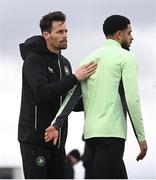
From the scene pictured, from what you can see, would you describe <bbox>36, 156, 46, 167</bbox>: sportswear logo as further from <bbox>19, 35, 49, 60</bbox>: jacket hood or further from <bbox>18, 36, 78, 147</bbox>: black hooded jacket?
<bbox>19, 35, 49, 60</bbox>: jacket hood

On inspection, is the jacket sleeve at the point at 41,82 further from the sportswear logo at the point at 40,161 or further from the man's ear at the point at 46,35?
the sportswear logo at the point at 40,161

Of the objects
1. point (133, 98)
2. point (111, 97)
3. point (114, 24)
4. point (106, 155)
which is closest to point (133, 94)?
point (133, 98)

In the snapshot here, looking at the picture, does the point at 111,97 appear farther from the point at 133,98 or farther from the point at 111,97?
the point at 133,98

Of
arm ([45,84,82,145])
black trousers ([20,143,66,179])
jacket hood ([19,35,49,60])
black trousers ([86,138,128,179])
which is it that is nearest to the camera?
black trousers ([86,138,128,179])

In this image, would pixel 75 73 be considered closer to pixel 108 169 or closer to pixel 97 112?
pixel 97 112

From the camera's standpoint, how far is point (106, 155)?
630 centimetres

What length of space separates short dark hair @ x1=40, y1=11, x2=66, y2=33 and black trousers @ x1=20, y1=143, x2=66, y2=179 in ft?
3.65

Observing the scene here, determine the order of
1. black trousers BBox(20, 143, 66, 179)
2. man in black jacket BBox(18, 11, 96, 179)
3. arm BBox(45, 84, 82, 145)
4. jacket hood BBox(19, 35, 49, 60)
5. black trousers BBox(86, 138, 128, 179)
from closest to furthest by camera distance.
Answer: black trousers BBox(86, 138, 128, 179)
arm BBox(45, 84, 82, 145)
man in black jacket BBox(18, 11, 96, 179)
black trousers BBox(20, 143, 66, 179)
jacket hood BBox(19, 35, 49, 60)

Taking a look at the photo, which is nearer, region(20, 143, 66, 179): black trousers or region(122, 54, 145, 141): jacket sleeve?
region(122, 54, 145, 141): jacket sleeve

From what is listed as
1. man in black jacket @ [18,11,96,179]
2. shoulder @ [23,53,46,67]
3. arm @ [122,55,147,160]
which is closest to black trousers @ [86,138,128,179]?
arm @ [122,55,147,160]

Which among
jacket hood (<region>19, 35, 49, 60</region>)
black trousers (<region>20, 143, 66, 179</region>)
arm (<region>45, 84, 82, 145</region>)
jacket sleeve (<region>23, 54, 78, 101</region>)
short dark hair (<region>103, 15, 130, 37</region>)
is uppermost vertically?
short dark hair (<region>103, 15, 130, 37</region>)

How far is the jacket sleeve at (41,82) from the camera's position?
257 inches

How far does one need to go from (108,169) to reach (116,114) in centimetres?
48

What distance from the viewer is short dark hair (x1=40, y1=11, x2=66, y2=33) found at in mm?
6906
